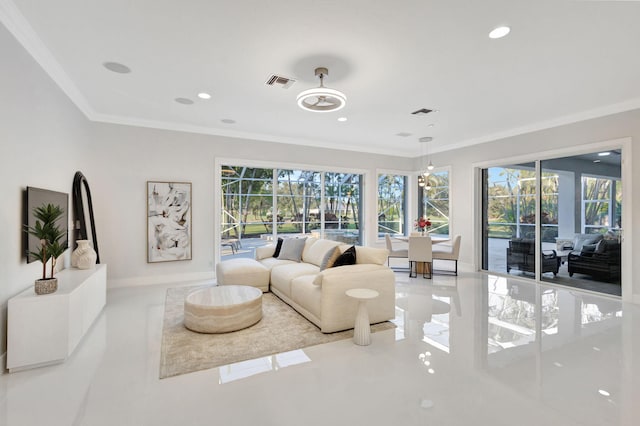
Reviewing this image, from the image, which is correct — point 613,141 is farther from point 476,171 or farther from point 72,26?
point 72,26

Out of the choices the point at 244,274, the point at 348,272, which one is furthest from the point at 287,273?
the point at 348,272

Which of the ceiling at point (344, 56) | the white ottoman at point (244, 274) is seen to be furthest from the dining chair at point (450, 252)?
the white ottoman at point (244, 274)

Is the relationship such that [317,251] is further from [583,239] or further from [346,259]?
[583,239]

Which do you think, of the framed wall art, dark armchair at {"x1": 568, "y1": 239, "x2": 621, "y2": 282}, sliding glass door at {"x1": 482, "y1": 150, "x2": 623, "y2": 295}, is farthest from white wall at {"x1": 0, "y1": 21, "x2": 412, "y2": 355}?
dark armchair at {"x1": 568, "y1": 239, "x2": 621, "y2": 282}

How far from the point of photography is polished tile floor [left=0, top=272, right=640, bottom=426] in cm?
199

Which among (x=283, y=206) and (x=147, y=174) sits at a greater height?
(x=147, y=174)

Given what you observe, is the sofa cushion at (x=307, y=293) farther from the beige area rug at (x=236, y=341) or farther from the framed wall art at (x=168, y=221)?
the framed wall art at (x=168, y=221)

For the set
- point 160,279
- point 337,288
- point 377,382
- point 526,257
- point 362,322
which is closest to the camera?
point 377,382

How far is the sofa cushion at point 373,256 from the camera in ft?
12.6

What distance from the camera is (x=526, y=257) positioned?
595cm

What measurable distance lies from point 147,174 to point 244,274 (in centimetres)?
258

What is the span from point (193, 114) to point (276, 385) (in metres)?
4.35

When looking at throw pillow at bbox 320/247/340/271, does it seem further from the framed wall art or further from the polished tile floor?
the framed wall art

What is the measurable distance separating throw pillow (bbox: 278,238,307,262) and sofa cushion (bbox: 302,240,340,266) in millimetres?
106
